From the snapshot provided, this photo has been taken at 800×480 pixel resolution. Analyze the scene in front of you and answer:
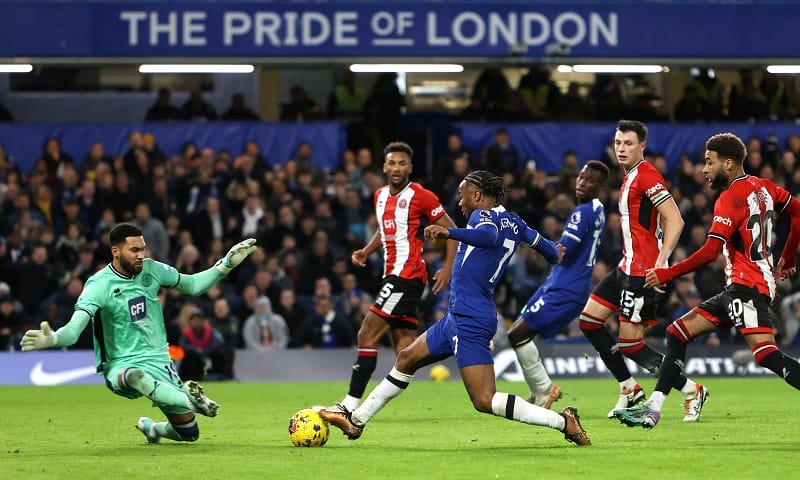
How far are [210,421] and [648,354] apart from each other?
395 centimetres

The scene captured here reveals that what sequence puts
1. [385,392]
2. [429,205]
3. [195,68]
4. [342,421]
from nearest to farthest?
1. [342,421]
2. [385,392]
3. [429,205]
4. [195,68]

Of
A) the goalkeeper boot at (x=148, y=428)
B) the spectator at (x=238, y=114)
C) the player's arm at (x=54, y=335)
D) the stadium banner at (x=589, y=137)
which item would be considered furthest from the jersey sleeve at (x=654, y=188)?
the spectator at (x=238, y=114)

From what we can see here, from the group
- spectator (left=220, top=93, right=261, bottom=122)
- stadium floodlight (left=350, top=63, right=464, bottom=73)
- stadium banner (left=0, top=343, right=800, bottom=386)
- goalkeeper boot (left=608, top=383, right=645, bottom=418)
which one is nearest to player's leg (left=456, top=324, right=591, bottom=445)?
goalkeeper boot (left=608, top=383, right=645, bottom=418)

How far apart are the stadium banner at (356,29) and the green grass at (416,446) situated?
379 inches

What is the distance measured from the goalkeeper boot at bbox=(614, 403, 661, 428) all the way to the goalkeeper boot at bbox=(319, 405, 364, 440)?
6.74 feet

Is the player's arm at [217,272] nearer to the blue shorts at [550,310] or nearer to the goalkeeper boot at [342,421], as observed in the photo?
the goalkeeper boot at [342,421]

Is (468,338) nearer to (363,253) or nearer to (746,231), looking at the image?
(746,231)

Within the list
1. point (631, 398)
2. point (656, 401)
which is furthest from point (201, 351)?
point (656, 401)

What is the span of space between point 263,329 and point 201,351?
3.74ft

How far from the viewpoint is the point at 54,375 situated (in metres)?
19.9

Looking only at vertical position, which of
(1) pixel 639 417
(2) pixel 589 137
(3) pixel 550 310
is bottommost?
(1) pixel 639 417

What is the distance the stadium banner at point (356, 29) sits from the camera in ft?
77.8

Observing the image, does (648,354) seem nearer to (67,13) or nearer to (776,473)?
(776,473)

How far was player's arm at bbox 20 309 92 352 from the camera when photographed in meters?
9.45
